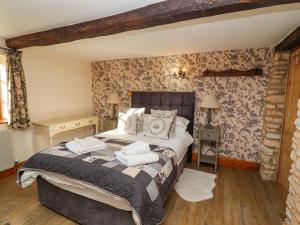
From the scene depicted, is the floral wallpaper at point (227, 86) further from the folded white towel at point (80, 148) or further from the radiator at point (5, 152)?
the radiator at point (5, 152)

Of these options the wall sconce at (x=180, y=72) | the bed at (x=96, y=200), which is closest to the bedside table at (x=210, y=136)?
the bed at (x=96, y=200)

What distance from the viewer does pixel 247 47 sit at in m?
3.12

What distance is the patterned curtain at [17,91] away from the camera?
292 centimetres

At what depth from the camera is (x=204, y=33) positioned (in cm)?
236

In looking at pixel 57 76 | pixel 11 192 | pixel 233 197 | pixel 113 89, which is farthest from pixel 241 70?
pixel 11 192

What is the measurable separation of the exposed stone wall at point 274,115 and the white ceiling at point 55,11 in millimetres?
2418

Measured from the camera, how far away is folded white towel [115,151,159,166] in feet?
6.30

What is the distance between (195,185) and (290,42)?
2.34 metres

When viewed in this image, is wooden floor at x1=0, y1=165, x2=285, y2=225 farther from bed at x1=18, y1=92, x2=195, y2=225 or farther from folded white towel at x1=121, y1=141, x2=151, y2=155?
folded white towel at x1=121, y1=141, x2=151, y2=155

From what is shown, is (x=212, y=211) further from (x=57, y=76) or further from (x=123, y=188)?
(x=57, y=76)

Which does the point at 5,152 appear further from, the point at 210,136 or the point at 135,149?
the point at 210,136

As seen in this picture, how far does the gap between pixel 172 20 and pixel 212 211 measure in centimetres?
221

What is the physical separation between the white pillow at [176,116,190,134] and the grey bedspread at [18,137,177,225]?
103 cm

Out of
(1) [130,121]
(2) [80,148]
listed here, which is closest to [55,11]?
(2) [80,148]
